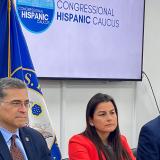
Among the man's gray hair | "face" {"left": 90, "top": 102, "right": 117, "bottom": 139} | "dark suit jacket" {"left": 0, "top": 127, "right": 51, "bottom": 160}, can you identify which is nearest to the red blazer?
"face" {"left": 90, "top": 102, "right": 117, "bottom": 139}

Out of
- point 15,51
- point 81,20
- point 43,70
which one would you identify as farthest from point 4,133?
point 81,20

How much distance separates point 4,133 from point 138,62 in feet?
7.65

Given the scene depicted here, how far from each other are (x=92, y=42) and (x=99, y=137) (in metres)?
1.27

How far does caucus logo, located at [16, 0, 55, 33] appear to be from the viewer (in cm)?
328

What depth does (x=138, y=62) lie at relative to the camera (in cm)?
417

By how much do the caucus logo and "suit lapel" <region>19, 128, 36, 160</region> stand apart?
1295 mm

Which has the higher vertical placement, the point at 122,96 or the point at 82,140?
the point at 122,96

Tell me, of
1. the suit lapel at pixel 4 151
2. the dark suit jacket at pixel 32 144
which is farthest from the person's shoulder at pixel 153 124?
the suit lapel at pixel 4 151

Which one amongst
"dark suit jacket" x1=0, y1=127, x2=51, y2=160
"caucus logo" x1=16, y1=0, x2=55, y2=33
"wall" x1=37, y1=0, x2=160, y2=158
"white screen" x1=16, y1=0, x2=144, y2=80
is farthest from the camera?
"wall" x1=37, y1=0, x2=160, y2=158

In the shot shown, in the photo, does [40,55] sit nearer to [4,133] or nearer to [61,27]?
[61,27]

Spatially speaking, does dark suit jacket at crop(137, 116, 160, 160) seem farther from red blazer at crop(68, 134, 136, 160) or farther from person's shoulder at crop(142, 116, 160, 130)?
red blazer at crop(68, 134, 136, 160)

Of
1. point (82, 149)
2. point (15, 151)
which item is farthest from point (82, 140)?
point (15, 151)

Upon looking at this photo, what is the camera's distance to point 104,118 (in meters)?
2.73

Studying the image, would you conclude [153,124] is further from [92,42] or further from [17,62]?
[92,42]
